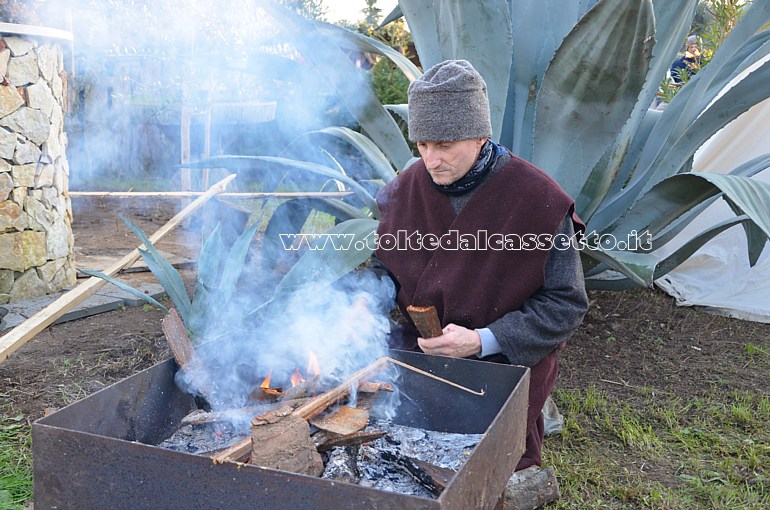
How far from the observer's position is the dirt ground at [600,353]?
327 centimetres

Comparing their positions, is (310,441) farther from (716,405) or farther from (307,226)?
(307,226)

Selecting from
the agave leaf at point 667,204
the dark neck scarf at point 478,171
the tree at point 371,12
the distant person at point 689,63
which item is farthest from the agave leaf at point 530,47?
the tree at point 371,12

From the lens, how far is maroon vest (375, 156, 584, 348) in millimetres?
2074

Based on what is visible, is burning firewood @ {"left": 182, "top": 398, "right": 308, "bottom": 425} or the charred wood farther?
burning firewood @ {"left": 182, "top": 398, "right": 308, "bottom": 425}

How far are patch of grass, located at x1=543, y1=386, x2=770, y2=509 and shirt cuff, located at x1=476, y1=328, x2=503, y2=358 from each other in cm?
80

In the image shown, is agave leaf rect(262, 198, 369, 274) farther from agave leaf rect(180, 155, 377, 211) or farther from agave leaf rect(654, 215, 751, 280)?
agave leaf rect(654, 215, 751, 280)

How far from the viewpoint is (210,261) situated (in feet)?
9.95

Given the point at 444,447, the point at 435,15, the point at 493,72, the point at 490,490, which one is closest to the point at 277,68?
the point at 435,15

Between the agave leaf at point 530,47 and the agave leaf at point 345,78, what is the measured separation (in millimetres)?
663

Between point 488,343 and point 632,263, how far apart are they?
1.11 m

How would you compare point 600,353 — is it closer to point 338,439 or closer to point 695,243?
point 695,243

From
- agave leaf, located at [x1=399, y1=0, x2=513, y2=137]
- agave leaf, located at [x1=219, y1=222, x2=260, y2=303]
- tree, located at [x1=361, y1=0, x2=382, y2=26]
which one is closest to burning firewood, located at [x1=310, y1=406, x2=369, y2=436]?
agave leaf, located at [x1=219, y1=222, x2=260, y2=303]

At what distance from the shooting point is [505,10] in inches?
124

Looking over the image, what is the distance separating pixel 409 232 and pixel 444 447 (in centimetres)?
73
